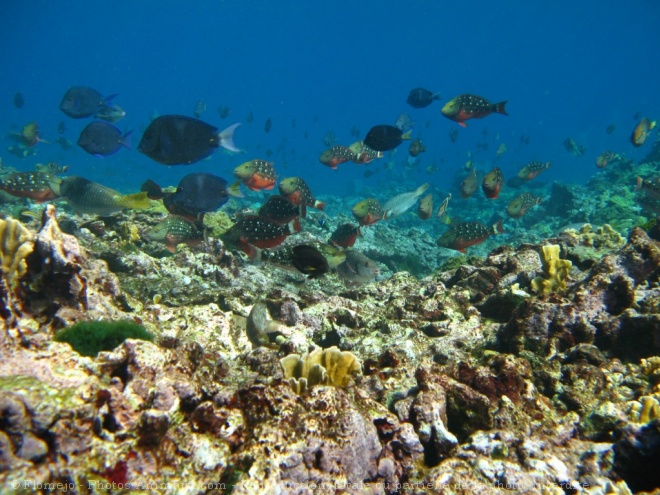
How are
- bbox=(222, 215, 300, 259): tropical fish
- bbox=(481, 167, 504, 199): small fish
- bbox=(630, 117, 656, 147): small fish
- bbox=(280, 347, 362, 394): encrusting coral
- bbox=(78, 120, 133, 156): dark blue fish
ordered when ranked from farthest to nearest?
1. bbox=(630, 117, 656, 147): small fish
2. bbox=(481, 167, 504, 199): small fish
3. bbox=(78, 120, 133, 156): dark blue fish
4. bbox=(222, 215, 300, 259): tropical fish
5. bbox=(280, 347, 362, 394): encrusting coral

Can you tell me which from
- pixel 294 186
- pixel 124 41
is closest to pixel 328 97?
pixel 124 41

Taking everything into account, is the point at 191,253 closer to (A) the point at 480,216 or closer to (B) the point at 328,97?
(A) the point at 480,216

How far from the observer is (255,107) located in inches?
6132

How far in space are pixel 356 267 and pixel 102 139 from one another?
16.8 ft

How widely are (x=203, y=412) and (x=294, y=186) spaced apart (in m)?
4.83

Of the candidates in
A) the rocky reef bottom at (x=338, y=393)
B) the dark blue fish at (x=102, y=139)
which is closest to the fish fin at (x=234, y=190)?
the rocky reef bottom at (x=338, y=393)

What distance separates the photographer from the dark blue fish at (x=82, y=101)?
7.23 metres

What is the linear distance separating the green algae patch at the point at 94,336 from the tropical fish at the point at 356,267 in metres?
3.71

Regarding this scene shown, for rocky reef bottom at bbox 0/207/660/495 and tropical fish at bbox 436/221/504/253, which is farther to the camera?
tropical fish at bbox 436/221/504/253

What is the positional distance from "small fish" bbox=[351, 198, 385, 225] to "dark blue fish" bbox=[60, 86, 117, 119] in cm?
572

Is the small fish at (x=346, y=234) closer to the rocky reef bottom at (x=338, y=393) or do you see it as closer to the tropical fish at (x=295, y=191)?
the tropical fish at (x=295, y=191)

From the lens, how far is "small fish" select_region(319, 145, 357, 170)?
25.3 ft

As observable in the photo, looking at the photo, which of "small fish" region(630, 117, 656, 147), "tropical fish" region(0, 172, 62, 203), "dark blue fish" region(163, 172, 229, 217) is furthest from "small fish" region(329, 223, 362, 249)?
"small fish" region(630, 117, 656, 147)

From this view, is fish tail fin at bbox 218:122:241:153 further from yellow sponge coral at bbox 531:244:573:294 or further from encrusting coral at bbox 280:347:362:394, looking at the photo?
yellow sponge coral at bbox 531:244:573:294
